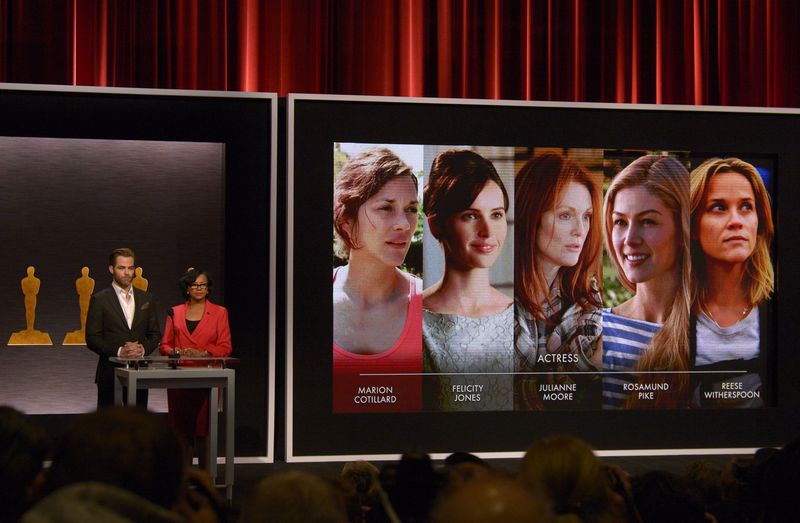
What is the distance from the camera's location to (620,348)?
24.7ft

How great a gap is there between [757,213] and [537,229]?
5.62 ft

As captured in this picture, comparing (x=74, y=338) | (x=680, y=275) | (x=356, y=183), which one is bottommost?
(x=74, y=338)

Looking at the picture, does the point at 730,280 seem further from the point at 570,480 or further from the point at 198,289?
the point at 570,480

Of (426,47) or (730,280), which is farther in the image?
(426,47)

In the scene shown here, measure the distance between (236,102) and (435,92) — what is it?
97.9 inches

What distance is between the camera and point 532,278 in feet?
24.4

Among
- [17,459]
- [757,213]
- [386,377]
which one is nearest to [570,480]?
[17,459]

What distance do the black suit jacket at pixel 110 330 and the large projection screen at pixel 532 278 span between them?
3.78 ft

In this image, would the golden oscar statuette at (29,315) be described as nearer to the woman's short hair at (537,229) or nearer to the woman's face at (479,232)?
the woman's face at (479,232)

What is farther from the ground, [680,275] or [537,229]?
[537,229]

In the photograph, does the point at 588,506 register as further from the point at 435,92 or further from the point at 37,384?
the point at 435,92

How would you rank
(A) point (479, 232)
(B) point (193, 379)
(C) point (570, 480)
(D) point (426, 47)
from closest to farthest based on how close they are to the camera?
(C) point (570, 480) → (B) point (193, 379) → (A) point (479, 232) → (D) point (426, 47)

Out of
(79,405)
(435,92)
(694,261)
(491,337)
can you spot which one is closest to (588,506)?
(491,337)

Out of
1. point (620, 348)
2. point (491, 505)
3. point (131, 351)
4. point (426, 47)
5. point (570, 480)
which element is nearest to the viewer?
point (491, 505)
